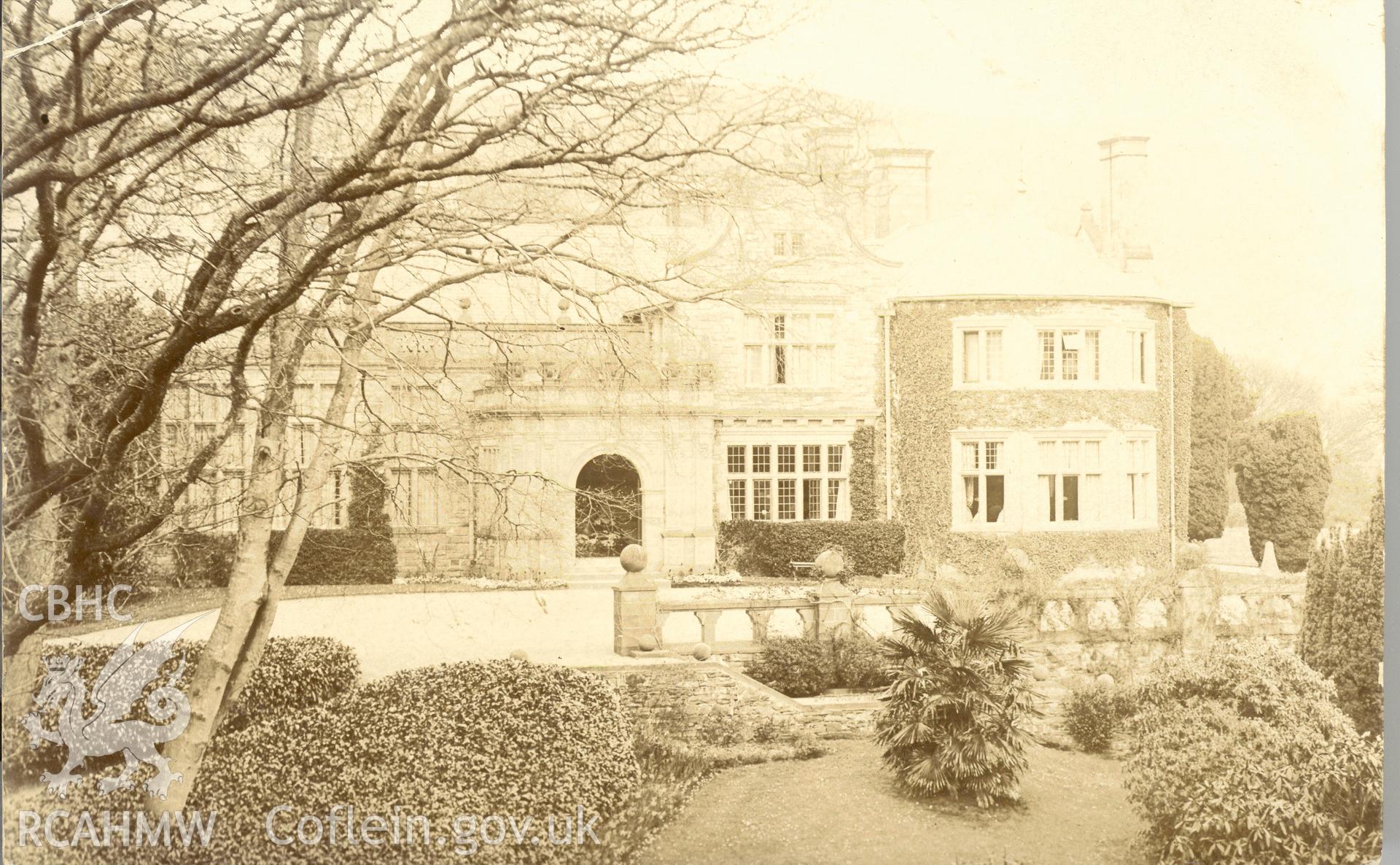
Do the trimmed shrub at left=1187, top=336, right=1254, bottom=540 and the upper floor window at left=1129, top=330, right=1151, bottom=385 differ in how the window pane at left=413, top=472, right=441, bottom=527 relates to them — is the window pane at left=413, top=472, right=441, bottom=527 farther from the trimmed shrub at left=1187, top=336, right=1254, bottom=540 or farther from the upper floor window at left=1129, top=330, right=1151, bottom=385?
the trimmed shrub at left=1187, top=336, right=1254, bottom=540

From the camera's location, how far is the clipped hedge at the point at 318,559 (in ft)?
19.2

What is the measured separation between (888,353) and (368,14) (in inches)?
137

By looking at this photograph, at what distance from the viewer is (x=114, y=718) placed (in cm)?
584

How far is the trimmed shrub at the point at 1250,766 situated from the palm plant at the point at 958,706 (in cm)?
77

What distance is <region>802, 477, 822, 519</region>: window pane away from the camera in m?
6.32

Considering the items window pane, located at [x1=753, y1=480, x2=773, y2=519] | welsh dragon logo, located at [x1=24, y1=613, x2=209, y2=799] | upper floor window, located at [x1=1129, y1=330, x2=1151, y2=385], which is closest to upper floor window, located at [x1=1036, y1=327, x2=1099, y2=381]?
upper floor window, located at [x1=1129, y1=330, x2=1151, y2=385]

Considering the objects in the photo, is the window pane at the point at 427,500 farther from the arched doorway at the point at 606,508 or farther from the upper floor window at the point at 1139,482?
the upper floor window at the point at 1139,482

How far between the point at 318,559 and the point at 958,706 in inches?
144

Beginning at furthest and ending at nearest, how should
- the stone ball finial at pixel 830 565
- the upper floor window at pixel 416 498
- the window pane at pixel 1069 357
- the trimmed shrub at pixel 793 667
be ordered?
the window pane at pixel 1069 357 → the stone ball finial at pixel 830 565 → the trimmed shrub at pixel 793 667 → the upper floor window at pixel 416 498

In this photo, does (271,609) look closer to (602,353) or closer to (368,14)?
(602,353)

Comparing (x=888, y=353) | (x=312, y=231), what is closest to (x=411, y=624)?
(x=312, y=231)

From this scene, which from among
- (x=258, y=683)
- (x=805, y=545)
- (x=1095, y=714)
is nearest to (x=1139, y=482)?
(x=1095, y=714)

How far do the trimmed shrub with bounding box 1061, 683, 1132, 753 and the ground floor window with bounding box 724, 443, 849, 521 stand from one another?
181 centimetres

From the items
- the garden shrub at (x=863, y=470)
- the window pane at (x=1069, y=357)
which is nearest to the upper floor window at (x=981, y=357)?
the window pane at (x=1069, y=357)
